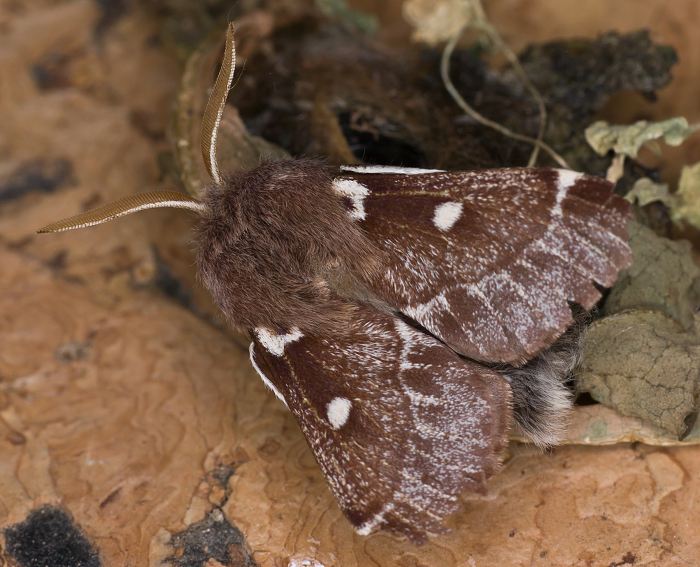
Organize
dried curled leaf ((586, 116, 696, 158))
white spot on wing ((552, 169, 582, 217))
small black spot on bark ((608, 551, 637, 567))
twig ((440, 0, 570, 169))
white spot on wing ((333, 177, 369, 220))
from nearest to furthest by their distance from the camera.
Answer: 1. small black spot on bark ((608, 551, 637, 567))
2. white spot on wing ((552, 169, 582, 217))
3. white spot on wing ((333, 177, 369, 220))
4. dried curled leaf ((586, 116, 696, 158))
5. twig ((440, 0, 570, 169))

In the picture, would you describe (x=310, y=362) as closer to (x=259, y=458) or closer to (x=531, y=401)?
(x=259, y=458)

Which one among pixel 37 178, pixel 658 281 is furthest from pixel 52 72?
pixel 658 281

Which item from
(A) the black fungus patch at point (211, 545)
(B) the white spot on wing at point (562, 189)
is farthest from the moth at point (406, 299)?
(A) the black fungus patch at point (211, 545)

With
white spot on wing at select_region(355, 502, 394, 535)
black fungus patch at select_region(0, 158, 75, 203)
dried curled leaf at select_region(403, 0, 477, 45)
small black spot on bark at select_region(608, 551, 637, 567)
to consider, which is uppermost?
dried curled leaf at select_region(403, 0, 477, 45)

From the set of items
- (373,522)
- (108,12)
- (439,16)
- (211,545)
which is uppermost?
(439,16)

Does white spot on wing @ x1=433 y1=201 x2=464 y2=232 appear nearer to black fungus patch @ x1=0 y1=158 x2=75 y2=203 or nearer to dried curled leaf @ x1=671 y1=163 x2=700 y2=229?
dried curled leaf @ x1=671 y1=163 x2=700 y2=229

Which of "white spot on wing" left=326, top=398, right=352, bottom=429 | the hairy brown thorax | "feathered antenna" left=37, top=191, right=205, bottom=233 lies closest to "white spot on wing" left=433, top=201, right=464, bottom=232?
the hairy brown thorax

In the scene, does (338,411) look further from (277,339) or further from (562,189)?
(562,189)

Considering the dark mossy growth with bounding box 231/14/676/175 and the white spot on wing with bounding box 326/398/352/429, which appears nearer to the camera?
the white spot on wing with bounding box 326/398/352/429
